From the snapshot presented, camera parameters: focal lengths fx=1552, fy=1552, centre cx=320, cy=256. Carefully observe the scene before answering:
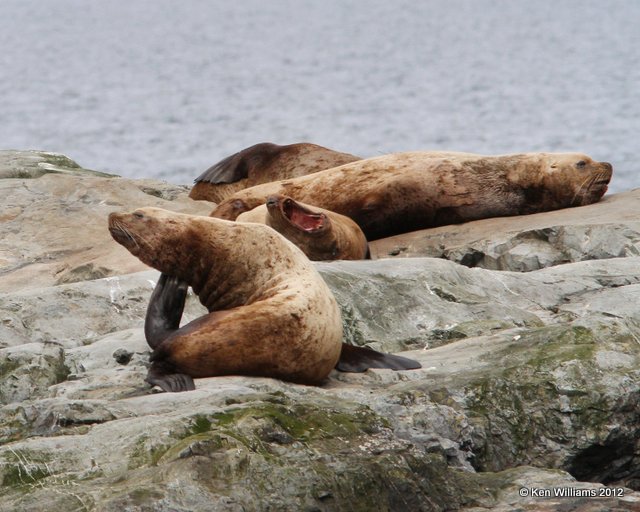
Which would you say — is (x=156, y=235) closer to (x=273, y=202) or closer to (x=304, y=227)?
(x=273, y=202)

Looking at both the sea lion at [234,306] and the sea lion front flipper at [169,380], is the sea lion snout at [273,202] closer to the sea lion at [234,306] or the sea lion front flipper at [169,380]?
the sea lion at [234,306]

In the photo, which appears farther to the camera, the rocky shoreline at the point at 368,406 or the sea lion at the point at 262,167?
the sea lion at the point at 262,167

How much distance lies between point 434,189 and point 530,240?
159 cm

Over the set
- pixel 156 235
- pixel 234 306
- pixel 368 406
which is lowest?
pixel 368 406

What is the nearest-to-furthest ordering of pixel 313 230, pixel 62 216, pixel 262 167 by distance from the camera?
1. pixel 313 230
2. pixel 62 216
3. pixel 262 167

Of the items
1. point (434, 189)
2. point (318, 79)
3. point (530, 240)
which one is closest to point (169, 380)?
point (530, 240)

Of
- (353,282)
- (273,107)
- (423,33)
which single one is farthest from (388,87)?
(353,282)

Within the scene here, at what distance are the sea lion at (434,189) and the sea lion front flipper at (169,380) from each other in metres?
5.64

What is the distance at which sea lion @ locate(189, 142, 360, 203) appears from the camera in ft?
51.0

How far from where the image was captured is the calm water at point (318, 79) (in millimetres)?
47438

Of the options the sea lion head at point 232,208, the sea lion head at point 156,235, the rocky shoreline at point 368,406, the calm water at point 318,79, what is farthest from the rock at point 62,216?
the calm water at point 318,79

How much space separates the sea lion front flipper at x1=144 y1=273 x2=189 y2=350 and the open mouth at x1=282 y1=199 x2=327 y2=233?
3.18m

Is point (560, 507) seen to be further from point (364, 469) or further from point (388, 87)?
point (388, 87)

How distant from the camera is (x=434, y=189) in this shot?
14.0 metres
